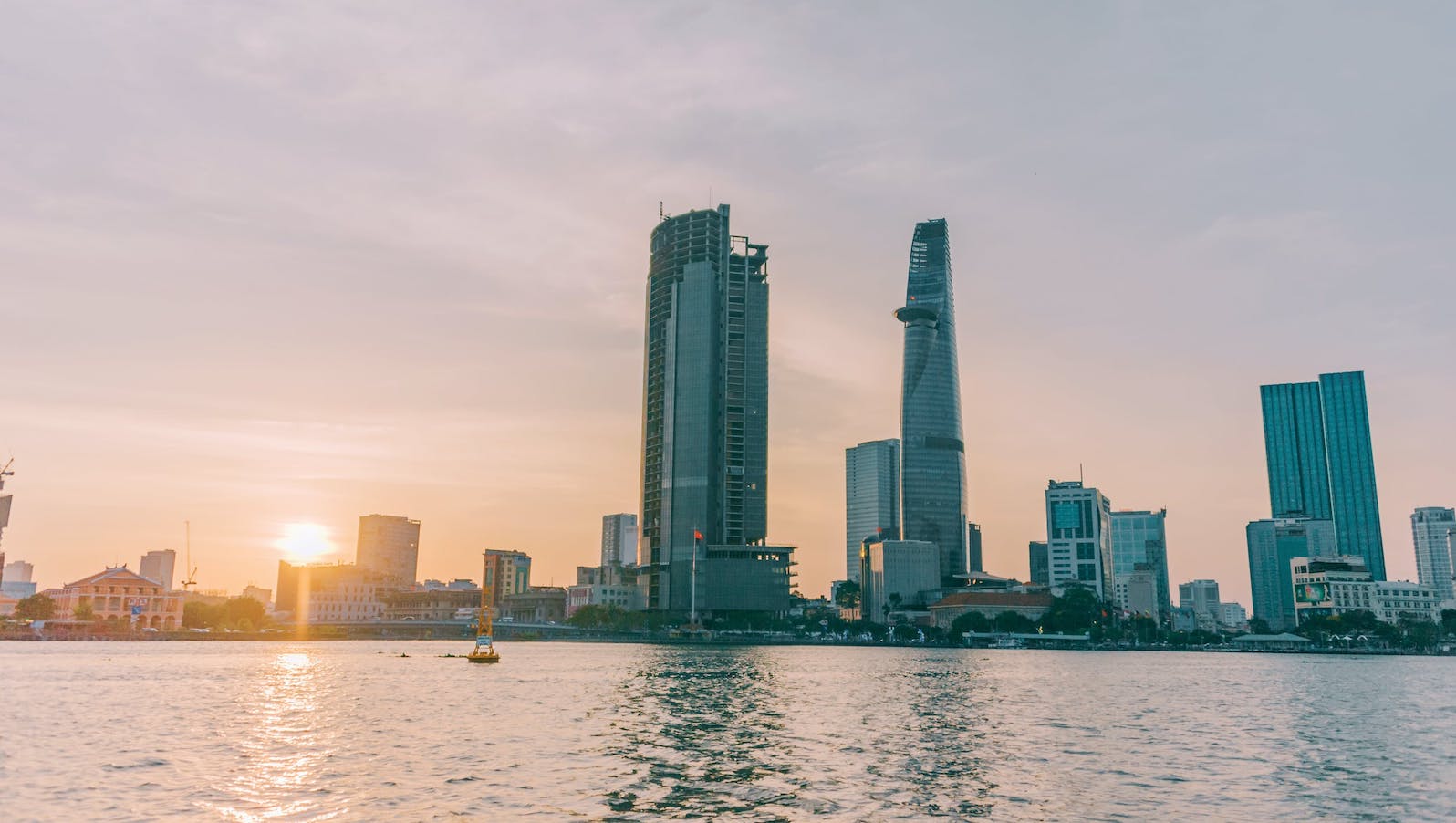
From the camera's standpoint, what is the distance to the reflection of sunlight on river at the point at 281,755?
46.8 metres

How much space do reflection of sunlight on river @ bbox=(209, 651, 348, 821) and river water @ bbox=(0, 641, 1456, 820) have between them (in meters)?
0.25

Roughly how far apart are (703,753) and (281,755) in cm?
2656

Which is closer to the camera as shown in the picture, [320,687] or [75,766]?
[75,766]

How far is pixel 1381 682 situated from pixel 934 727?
11932 cm

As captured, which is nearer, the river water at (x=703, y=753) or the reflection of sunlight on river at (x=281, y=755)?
the reflection of sunlight on river at (x=281, y=755)

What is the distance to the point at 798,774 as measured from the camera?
57156mm

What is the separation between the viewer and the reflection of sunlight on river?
4684cm

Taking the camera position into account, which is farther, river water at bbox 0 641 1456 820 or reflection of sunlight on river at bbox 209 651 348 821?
river water at bbox 0 641 1456 820

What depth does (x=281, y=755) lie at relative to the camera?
2499 inches

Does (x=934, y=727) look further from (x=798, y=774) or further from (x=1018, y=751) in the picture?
(x=798, y=774)

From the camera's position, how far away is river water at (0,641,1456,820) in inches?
1922

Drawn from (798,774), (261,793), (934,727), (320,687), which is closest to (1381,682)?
(934,727)

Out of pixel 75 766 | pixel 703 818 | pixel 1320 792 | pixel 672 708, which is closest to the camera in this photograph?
pixel 703 818

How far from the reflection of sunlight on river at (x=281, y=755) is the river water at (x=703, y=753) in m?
0.25
